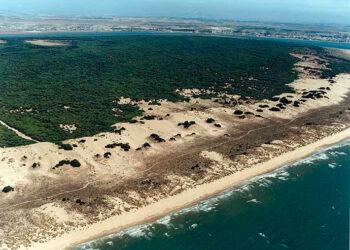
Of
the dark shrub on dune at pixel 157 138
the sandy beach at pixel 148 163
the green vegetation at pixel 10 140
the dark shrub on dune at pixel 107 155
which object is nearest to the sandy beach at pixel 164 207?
the sandy beach at pixel 148 163

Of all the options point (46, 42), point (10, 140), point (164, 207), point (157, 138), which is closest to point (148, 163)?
point (157, 138)

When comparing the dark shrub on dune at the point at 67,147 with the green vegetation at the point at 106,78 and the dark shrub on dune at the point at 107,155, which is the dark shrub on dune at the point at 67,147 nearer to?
the green vegetation at the point at 106,78

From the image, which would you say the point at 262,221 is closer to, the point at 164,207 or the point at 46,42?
the point at 164,207

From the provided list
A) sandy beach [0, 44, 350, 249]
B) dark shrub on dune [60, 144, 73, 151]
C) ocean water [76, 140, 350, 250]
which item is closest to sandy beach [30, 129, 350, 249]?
sandy beach [0, 44, 350, 249]

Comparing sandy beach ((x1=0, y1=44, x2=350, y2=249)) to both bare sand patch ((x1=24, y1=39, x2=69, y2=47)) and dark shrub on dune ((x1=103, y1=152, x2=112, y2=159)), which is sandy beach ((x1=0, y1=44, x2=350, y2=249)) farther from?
bare sand patch ((x1=24, y1=39, x2=69, y2=47))

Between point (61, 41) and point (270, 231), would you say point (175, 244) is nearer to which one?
point (270, 231)

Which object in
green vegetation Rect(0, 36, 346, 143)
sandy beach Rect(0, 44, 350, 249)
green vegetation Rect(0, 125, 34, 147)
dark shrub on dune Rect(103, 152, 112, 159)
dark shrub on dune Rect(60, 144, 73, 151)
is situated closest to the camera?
sandy beach Rect(0, 44, 350, 249)

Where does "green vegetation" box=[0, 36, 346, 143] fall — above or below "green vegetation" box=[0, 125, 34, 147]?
above
